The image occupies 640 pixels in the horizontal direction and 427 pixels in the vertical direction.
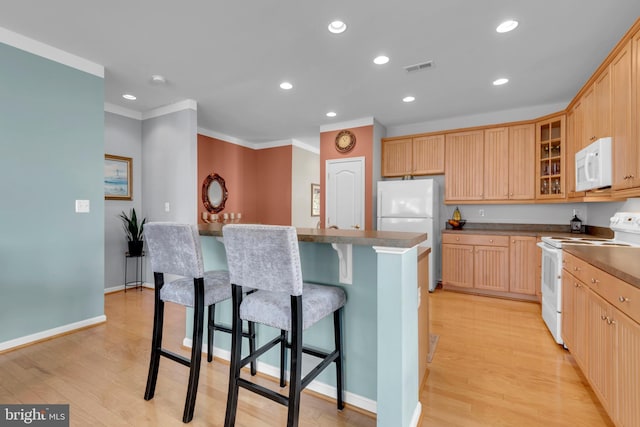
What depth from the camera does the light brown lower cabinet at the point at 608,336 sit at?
125 cm

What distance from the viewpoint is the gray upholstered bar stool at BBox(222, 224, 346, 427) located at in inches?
50.1

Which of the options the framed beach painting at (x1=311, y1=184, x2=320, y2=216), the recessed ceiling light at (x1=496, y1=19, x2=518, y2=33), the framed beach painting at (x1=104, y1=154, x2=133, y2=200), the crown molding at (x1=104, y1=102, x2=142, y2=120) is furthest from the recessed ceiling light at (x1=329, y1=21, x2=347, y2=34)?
the framed beach painting at (x1=311, y1=184, x2=320, y2=216)

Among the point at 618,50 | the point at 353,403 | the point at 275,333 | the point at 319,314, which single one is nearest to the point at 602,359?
the point at 353,403

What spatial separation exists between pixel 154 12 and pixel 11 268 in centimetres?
241

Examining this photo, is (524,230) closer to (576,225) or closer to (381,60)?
(576,225)

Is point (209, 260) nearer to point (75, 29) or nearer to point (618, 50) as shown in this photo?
point (75, 29)

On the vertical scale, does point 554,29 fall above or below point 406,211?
above

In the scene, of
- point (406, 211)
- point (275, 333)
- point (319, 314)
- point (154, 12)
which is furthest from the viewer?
point (406, 211)

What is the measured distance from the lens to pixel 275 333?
6.57ft

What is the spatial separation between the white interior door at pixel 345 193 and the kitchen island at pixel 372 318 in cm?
293

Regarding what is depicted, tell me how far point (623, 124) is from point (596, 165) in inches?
19.0

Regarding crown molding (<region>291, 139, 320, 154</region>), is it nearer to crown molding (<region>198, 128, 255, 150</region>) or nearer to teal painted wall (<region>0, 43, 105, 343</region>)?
crown molding (<region>198, 128, 255, 150</region>)

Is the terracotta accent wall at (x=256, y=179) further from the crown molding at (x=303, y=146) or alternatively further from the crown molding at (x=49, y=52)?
the crown molding at (x=49, y=52)

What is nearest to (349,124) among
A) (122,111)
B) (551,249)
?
(551,249)
